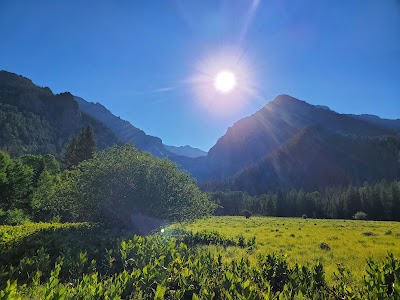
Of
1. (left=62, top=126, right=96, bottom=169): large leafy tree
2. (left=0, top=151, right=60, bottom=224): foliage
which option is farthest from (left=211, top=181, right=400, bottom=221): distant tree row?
(left=0, top=151, right=60, bottom=224): foliage

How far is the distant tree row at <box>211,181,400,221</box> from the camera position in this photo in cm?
9531

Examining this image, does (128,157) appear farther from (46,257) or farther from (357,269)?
(357,269)

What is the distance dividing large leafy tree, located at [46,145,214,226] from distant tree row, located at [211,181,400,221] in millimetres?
58530

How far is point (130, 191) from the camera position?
83.7ft

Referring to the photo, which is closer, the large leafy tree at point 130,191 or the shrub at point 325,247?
the shrub at point 325,247

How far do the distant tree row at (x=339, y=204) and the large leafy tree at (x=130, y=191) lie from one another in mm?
58530

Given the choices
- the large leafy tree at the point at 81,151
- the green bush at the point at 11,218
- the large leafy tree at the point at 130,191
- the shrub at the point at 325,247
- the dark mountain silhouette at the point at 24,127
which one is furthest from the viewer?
the dark mountain silhouette at the point at 24,127

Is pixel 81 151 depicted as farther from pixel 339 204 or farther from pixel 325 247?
pixel 339 204

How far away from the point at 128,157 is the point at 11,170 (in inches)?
1228

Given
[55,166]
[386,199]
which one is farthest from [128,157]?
[386,199]

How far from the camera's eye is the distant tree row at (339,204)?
95312 mm

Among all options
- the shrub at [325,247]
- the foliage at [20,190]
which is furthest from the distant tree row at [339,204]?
the shrub at [325,247]

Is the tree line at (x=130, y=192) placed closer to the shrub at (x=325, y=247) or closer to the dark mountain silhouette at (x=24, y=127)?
the shrub at (x=325, y=247)

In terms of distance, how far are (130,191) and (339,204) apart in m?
104
